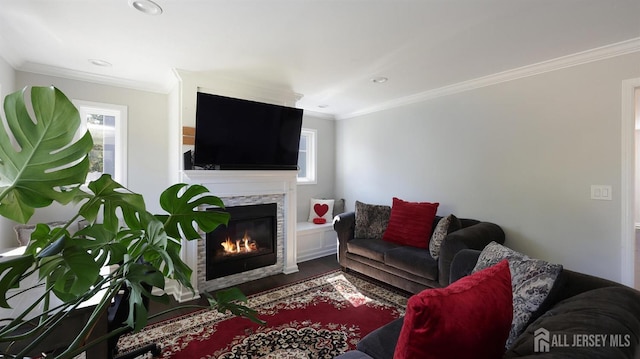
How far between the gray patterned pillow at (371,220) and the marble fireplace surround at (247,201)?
86 cm

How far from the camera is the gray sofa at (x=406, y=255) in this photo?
2.48 m

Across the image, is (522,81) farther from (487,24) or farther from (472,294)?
(472,294)

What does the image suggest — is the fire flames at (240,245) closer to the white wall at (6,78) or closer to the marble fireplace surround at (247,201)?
the marble fireplace surround at (247,201)

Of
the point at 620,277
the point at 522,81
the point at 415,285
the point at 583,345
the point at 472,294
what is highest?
the point at 522,81

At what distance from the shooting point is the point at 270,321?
2.40 meters

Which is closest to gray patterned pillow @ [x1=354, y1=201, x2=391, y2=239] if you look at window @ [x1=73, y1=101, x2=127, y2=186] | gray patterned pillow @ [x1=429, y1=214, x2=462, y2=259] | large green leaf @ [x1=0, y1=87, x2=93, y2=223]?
gray patterned pillow @ [x1=429, y1=214, x2=462, y2=259]

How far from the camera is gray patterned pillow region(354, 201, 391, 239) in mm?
3547

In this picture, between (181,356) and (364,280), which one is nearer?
(181,356)

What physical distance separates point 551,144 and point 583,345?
7.92 ft

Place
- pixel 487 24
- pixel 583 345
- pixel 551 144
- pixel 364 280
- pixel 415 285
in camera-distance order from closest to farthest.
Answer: pixel 583 345 → pixel 487 24 → pixel 551 144 → pixel 415 285 → pixel 364 280

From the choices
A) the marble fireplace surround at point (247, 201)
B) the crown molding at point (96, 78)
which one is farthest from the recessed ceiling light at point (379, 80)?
the crown molding at point (96, 78)

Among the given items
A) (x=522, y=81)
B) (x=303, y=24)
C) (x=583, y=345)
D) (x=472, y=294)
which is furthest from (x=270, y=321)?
(x=522, y=81)

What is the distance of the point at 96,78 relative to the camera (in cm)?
292

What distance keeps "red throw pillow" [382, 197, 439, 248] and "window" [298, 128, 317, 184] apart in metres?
1.75
